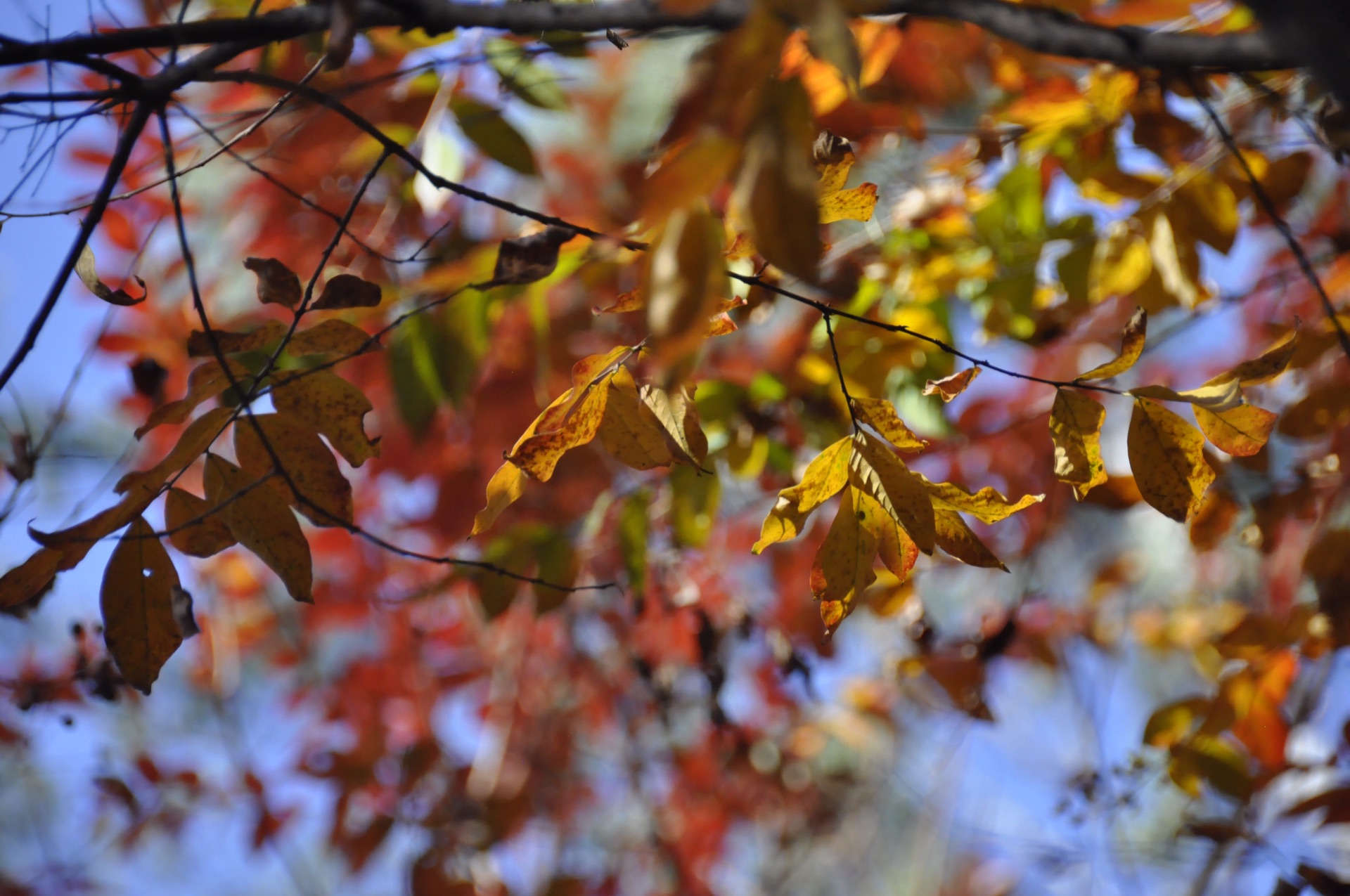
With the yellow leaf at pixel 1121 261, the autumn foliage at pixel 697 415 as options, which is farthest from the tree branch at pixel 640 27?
the yellow leaf at pixel 1121 261

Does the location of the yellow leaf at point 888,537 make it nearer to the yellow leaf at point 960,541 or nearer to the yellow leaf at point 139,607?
the yellow leaf at point 960,541

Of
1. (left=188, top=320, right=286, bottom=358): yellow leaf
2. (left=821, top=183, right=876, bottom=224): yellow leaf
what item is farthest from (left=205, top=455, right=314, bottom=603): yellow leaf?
(left=821, top=183, right=876, bottom=224): yellow leaf

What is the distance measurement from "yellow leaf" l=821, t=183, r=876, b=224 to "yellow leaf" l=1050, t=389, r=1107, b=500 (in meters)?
0.19

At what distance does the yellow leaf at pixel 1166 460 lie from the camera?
0.65m

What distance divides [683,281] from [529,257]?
233 mm

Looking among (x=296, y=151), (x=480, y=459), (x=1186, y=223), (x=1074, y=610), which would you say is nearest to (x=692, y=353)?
(x=1186, y=223)

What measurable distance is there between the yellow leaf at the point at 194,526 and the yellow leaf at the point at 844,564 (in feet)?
1.47

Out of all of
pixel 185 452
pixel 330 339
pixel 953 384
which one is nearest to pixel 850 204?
pixel 953 384

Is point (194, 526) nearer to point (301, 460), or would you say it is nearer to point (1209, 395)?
point (301, 460)

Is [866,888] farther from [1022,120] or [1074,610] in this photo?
[1022,120]

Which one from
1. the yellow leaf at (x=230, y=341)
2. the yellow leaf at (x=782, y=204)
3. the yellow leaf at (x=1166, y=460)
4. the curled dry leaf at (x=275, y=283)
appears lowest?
the yellow leaf at (x=1166, y=460)

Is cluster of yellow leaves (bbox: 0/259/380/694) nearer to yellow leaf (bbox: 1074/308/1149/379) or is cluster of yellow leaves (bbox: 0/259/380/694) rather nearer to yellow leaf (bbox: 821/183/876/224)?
yellow leaf (bbox: 821/183/876/224)

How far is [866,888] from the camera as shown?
4.53 m

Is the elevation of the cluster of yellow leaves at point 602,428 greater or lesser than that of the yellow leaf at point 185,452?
lesser
